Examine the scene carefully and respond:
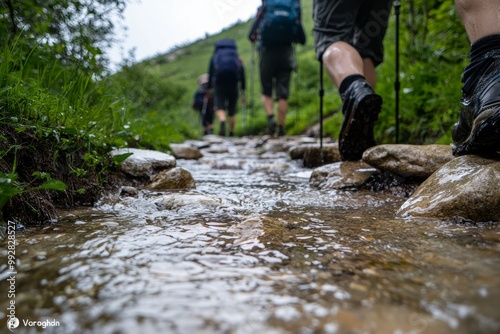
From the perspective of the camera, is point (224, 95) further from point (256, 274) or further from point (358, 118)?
point (256, 274)

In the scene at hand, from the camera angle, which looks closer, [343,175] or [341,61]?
[343,175]

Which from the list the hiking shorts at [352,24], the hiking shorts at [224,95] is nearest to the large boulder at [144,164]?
the hiking shorts at [352,24]

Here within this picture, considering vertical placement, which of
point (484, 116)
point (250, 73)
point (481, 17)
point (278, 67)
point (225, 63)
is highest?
point (250, 73)

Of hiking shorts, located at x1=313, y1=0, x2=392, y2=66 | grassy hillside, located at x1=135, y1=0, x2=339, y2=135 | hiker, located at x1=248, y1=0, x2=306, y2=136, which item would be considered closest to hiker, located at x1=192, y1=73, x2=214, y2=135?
grassy hillside, located at x1=135, y1=0, x2=339, y2=135

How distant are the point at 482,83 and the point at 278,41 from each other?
6460mm

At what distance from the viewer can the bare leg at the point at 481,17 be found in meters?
1.75

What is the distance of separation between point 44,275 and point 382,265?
922 millimetres

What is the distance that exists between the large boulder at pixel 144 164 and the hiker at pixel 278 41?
545 cm

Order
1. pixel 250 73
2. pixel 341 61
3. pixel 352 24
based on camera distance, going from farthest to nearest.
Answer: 1. pixel 250 73
2. pixel 352 24
3. pixel 341 61

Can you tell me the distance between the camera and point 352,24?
3.13 meters

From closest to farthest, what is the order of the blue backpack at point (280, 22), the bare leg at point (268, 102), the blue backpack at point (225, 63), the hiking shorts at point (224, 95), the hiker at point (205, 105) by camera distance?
the blue backpack at point (280, 22), the bare leg at point (268, 102), the blue backpack at point (225, 63), the hiking shorts at point (224, 95), the hiker at point (205, 105)

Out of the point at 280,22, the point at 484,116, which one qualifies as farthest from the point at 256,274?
the point at 280,22

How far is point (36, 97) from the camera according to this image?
190 centimetres

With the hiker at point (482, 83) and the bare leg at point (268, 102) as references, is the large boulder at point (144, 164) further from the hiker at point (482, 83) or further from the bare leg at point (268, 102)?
the bare leg at point (268, 102)
